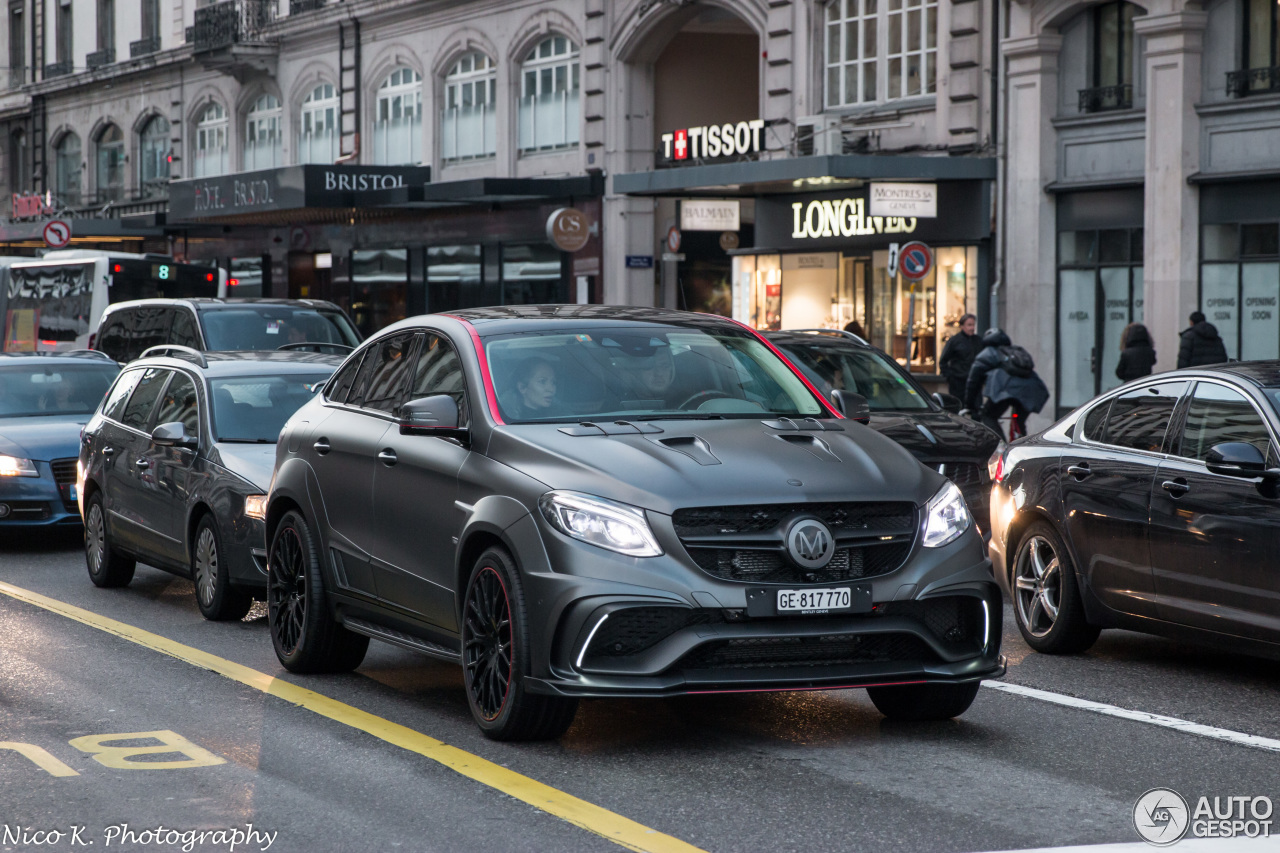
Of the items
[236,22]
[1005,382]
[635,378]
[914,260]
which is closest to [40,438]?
[635,378]

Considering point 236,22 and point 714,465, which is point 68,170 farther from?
point 714,465

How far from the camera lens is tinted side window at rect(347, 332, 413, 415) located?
26.2 feet

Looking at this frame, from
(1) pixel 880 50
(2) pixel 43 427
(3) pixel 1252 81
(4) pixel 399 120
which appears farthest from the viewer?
(4) pixel 399 120

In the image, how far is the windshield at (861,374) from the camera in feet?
43.3

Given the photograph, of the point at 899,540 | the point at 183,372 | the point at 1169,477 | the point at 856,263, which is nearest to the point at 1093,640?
the point at 1169,477

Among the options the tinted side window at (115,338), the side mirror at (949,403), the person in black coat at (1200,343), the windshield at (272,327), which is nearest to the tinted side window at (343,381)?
the side mirror at (949,403)

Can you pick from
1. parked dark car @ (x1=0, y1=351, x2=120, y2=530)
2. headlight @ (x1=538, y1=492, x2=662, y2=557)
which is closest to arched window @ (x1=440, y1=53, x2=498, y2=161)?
parked dark car @ (x1=0, y1=351, x2=120, y2=530)

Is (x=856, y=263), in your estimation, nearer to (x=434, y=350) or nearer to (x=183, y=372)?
(x=183, y=372)

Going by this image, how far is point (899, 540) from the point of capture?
6520 mm

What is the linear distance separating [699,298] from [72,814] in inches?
1165

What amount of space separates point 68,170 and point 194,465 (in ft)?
159

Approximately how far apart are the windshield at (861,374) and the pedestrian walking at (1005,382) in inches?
194

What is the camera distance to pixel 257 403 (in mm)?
11516

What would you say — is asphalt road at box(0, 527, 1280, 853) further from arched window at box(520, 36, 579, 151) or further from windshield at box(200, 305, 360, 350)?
arched window at box(520, 36, 579, 151)
